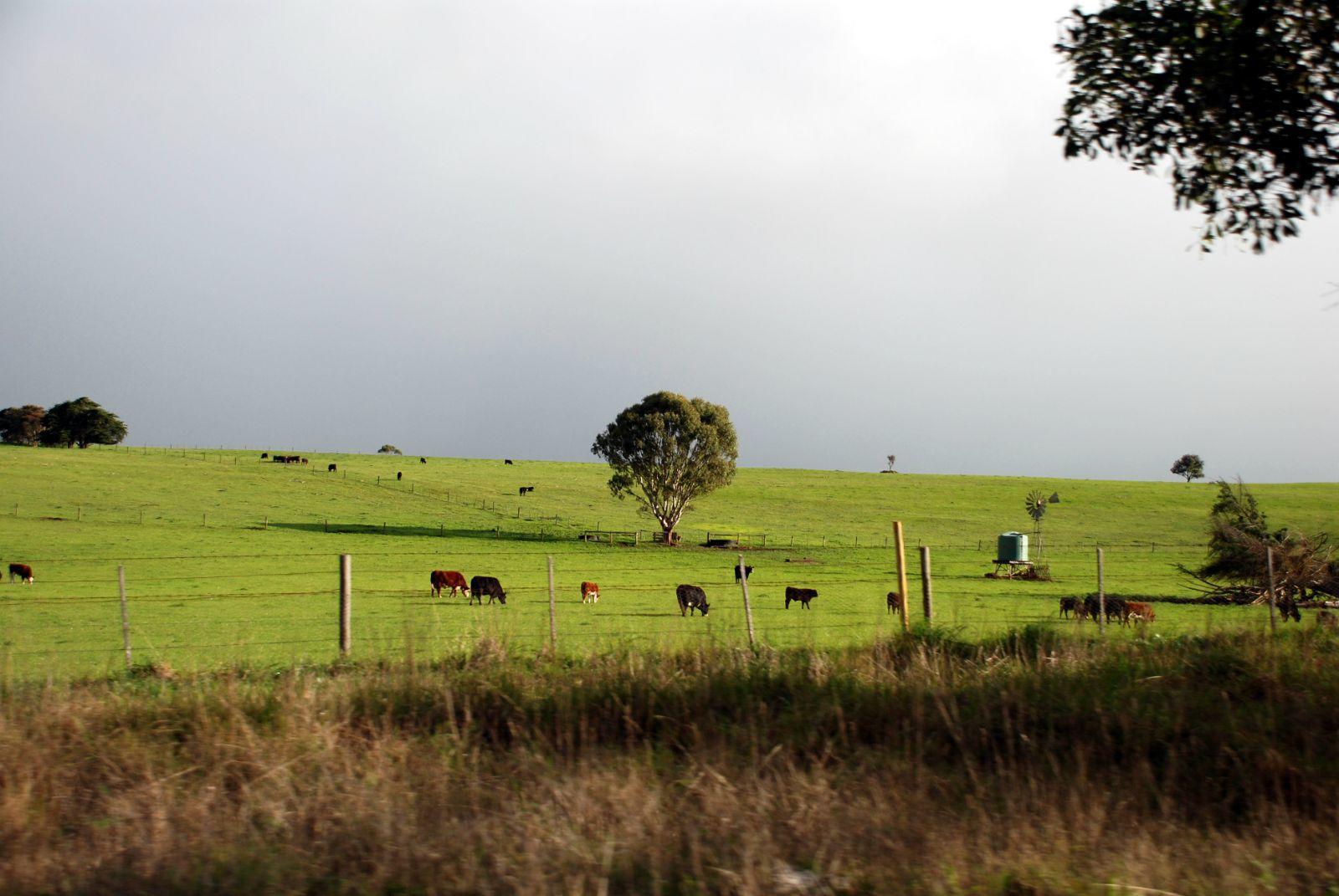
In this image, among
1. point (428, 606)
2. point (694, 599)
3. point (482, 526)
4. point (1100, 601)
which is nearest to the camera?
point (1100, 601)

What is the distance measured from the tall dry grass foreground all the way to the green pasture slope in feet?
4.91

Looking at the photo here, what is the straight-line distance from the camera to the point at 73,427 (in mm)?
113875

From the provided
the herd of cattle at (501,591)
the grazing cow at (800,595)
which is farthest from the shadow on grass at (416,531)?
the grazing cow at (800,595)

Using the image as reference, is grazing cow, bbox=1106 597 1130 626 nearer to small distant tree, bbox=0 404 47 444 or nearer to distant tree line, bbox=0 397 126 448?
distant tree line, bbox=0 397 126 448

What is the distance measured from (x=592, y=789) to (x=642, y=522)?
7215 centimetres

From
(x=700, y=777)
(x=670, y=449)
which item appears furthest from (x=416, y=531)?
(x=700, y=777)

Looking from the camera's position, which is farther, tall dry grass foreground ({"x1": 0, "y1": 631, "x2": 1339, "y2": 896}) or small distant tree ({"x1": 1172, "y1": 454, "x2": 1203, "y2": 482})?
small distant tree ({"x1": 1172, "y1": 454, "x2": 1203, "y2": 482})

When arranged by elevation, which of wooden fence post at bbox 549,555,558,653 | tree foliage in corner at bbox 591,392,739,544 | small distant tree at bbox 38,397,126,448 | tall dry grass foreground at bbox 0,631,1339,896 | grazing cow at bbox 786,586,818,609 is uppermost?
small distant tree at bbox 38,397,126,448

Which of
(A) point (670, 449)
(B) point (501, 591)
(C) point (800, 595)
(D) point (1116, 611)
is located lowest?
(C) point (800, 595)

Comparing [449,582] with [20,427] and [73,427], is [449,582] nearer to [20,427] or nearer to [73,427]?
[73,427]

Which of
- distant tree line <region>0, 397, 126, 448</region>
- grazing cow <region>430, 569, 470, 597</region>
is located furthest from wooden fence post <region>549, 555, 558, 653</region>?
distant tree line <region>0, 397, 126, 448</region>

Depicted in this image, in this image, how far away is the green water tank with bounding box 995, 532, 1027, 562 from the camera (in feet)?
160

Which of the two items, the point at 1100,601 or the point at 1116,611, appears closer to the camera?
the point at 1100,601

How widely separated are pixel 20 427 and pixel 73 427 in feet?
41.0
